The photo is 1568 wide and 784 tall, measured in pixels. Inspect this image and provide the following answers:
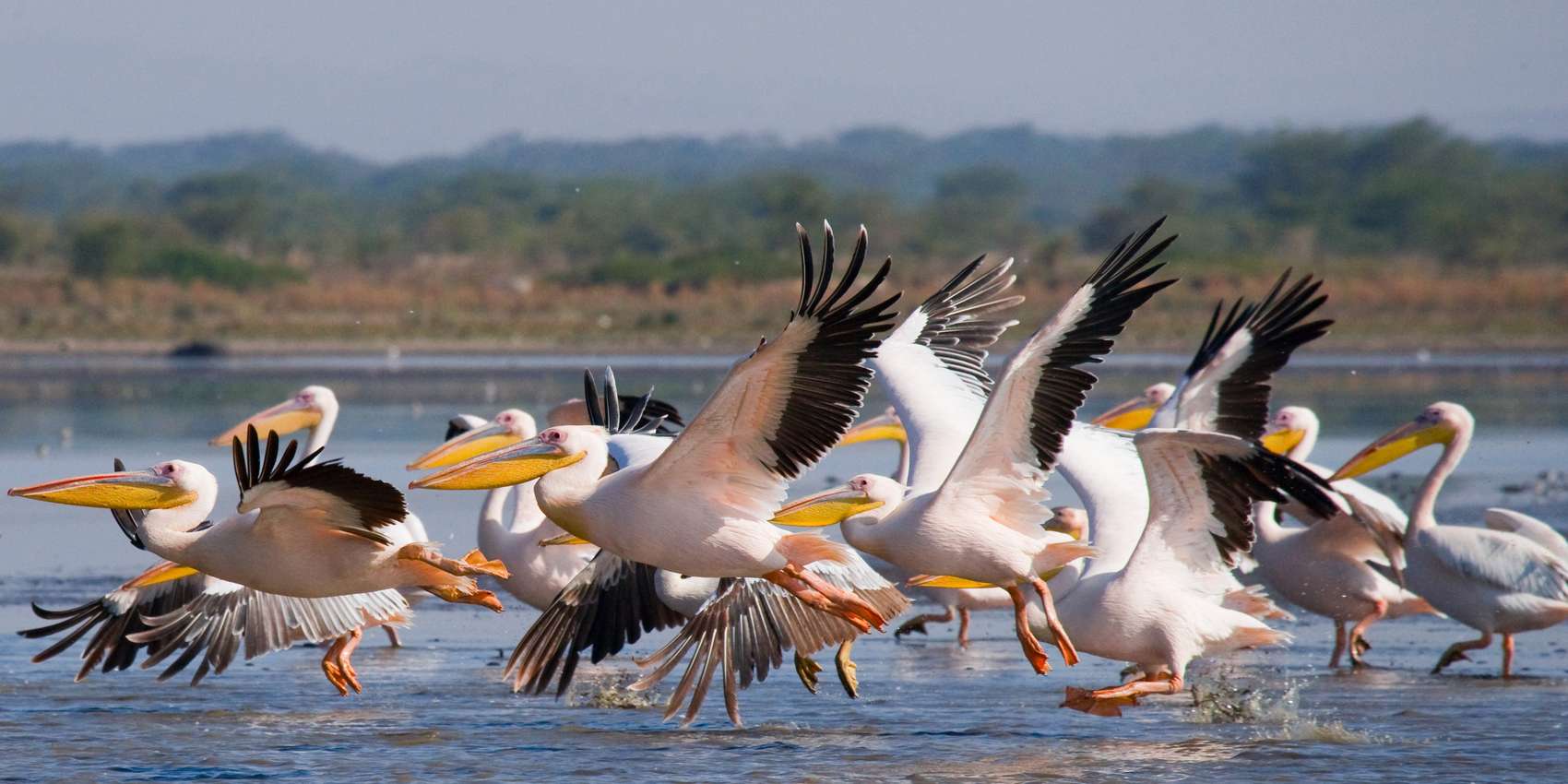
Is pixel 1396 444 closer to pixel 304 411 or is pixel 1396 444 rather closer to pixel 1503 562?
pixel 1503 562

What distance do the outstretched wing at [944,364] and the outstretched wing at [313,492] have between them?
196 cm

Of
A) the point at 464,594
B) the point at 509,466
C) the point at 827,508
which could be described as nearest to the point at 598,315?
the point at 827,508

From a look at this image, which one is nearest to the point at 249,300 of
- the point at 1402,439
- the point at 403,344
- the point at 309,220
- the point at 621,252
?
the point at 403,344

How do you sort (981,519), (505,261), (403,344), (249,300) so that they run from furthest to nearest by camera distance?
1. (505,261)
2. (249,300)
3. (403,344)
4. (981,519)

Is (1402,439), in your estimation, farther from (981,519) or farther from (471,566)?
(471,566)

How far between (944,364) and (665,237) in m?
39.1

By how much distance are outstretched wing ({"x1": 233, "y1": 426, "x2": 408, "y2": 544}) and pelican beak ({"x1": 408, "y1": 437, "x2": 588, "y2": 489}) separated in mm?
330

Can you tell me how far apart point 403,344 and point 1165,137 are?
403ft

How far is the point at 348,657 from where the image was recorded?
23.9 ft

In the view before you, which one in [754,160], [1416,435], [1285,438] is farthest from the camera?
[754,160]

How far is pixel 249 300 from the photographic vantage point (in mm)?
29656

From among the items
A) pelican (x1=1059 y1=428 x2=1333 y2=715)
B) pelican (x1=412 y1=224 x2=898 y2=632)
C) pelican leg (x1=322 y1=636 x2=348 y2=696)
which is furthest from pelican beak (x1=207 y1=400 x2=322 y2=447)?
pelican (x1=1059 y1=428 x2=1333 y2=715)

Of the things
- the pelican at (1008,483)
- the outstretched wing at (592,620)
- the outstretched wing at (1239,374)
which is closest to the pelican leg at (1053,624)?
the pelican at (1008,483)

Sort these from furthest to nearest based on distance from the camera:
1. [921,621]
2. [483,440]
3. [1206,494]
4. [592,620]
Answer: [921,621] → [483,440] → [592,620] → [1206,494]
